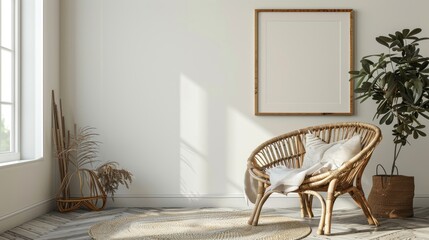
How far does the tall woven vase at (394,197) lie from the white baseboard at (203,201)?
0.48 metres

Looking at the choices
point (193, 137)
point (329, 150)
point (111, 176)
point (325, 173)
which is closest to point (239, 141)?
point (193, 137)

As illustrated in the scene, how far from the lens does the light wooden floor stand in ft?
11.7

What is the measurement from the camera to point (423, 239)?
346cm

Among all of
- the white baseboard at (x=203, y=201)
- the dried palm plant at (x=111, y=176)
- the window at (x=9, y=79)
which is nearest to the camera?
the window at (x=9, y=79)

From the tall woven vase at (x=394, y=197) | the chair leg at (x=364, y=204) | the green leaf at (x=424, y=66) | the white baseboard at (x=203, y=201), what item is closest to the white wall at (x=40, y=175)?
the white baseboard at (x=203, y=201)

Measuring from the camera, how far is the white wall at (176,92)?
483cm

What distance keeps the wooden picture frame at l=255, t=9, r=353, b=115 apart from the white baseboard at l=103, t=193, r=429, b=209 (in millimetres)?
768

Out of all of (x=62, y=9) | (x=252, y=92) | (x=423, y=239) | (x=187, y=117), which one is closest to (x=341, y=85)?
(x=252, y=92)

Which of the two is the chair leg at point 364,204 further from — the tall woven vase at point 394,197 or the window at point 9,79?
the window at point 9,79

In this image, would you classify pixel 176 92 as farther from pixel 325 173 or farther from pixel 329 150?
pixel 325 173

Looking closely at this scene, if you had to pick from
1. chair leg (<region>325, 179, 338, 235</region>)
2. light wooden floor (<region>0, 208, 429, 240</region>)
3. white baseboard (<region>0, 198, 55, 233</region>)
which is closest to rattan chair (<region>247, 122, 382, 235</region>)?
chair leg (<region>325, 179, 338, 235</region>)

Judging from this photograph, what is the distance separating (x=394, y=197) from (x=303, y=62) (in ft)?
4.50

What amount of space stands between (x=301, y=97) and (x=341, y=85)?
1.20 feet

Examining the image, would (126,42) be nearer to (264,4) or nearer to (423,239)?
(264,4)
